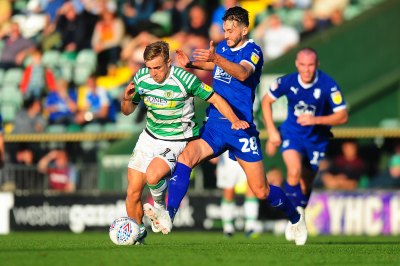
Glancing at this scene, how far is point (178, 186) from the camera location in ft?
37.4

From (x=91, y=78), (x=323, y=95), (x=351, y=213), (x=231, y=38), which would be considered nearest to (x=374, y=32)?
(x=351, y=213)

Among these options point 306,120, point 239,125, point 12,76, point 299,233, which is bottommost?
point 299,233

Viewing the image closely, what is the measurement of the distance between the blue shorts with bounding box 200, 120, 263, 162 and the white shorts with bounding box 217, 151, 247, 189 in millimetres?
6495

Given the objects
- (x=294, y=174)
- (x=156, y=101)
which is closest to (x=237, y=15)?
(x=156, y=101)

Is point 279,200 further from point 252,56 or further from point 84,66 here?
point 84,66

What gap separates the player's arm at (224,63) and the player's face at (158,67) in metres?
0.35

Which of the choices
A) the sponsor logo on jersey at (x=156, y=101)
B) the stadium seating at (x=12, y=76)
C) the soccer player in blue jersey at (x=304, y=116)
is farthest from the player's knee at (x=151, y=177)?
the stadium seating at (x=12, y=76)

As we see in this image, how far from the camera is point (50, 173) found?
20.6 meters

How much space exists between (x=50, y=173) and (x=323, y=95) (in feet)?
26.4

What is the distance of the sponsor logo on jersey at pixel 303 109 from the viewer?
14164 millimetres

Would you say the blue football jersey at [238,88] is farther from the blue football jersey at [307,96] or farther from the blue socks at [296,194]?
the blue socks at [296,194]

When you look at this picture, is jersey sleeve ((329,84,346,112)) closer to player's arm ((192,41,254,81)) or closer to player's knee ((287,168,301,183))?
player's knee ((287,168,301,183))

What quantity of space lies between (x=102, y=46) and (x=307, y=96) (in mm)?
11171

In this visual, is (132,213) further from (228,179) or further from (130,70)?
(130,70)
